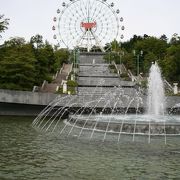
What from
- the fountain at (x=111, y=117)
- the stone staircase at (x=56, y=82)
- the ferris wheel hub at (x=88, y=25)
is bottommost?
the fountain at (x=111, y=117)

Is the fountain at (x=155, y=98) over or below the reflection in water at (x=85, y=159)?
over

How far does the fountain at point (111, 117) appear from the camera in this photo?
15.3 meters

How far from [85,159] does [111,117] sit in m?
Result: 9.39

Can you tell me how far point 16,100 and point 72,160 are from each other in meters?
16.8

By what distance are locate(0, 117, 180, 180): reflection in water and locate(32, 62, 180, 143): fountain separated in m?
0.88

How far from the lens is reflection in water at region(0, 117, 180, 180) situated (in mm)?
9023

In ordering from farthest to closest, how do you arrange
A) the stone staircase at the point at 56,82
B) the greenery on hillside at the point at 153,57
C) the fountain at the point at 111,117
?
the greenery on hillside at the point at 153,57 → the stone staircase at the point at 56,82 → the fountain at the point at 111,117

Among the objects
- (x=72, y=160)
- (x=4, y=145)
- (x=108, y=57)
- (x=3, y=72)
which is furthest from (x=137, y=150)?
(x=108, y=57)

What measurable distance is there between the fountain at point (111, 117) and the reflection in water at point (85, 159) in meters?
0.88

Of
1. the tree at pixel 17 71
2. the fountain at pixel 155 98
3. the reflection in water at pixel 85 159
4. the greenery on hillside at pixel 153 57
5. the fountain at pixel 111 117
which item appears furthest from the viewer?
the greenery on hillside at pixel 153 57

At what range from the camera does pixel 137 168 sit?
9633mm

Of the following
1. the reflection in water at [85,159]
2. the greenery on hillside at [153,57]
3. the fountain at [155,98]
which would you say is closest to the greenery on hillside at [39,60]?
the greenery on hillside at [153,57]

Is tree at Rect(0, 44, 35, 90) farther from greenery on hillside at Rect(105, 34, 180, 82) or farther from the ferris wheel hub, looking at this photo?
the ferris wheel hub

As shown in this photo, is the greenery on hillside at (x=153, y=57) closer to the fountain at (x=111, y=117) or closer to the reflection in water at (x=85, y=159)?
the fountain at (x=111, y=117)
